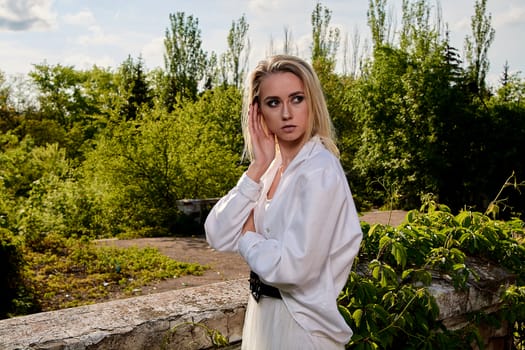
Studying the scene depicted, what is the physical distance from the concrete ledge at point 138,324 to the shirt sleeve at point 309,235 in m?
0.58

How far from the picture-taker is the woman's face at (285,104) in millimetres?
1695

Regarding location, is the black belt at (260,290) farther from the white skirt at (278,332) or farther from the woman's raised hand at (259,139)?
the woman's raised hand at (259,139)

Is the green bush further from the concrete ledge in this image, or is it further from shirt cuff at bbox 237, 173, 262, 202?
shirt cuff at bbox 237, 173, 262, 202

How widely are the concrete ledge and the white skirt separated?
36 centimetres

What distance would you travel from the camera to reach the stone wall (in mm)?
1806

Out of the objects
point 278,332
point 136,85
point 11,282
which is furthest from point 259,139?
point 136,85

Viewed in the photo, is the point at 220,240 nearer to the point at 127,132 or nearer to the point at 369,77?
the point at 127,132

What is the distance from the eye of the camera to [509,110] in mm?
13594

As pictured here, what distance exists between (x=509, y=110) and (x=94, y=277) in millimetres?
11224

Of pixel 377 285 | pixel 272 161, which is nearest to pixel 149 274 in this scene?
pixel 377 285

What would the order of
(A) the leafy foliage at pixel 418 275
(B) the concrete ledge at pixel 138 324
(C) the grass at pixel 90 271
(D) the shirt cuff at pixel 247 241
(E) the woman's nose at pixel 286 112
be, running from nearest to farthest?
(D) the shirt cuff at pixel 247 241
(E) the woman's nose at pixel 286 112
(B) the concrete ledge at pixel 138 324
(A) the leafy foliage at pixel 418 275
(C) the grass at pixel 90 271

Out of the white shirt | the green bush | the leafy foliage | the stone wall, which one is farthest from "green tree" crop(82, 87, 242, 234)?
the white shirt

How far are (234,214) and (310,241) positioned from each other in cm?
36

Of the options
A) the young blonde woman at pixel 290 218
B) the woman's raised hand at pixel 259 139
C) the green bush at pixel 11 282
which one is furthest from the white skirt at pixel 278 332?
the green bush at pixel 11 282
